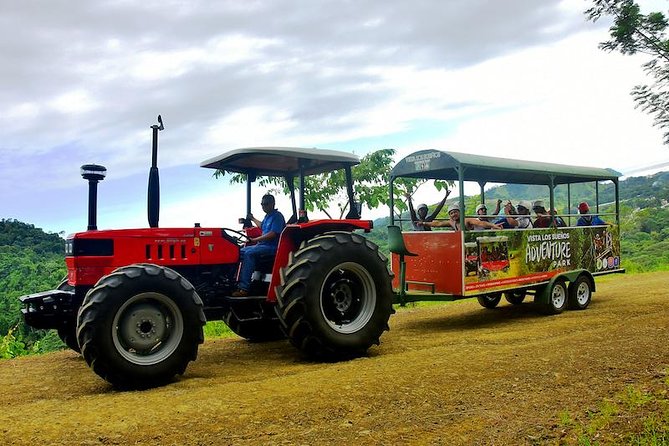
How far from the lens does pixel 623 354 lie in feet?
18.8

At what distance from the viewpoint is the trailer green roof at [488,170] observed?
27.6 ft

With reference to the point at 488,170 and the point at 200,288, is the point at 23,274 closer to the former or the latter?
the point at 200,288

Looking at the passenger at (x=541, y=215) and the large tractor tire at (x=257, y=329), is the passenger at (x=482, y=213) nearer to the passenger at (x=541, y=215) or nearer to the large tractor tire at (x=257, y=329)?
the passenger at (x=541, y=215)

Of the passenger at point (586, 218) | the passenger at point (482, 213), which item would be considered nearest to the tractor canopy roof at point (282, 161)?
the passenger at point (482, 213)

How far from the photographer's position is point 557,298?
9.49m

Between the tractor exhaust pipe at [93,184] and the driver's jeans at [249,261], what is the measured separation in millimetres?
1609

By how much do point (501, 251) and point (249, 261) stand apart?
4167 mm

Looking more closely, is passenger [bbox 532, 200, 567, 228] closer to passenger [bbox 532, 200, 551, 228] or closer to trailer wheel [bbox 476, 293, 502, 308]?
passenger [bbox 532, 200, 551, 228]

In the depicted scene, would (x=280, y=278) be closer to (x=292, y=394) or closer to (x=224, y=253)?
(x=224, y=253)

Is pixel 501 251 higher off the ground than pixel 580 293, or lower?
higher

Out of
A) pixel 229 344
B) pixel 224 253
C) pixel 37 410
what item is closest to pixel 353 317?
A: pixel 224 253

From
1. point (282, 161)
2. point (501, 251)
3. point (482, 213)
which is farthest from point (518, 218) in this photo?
point (282, 161)

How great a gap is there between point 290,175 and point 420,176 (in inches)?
107

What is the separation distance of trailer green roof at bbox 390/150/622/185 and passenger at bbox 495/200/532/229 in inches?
22.4
